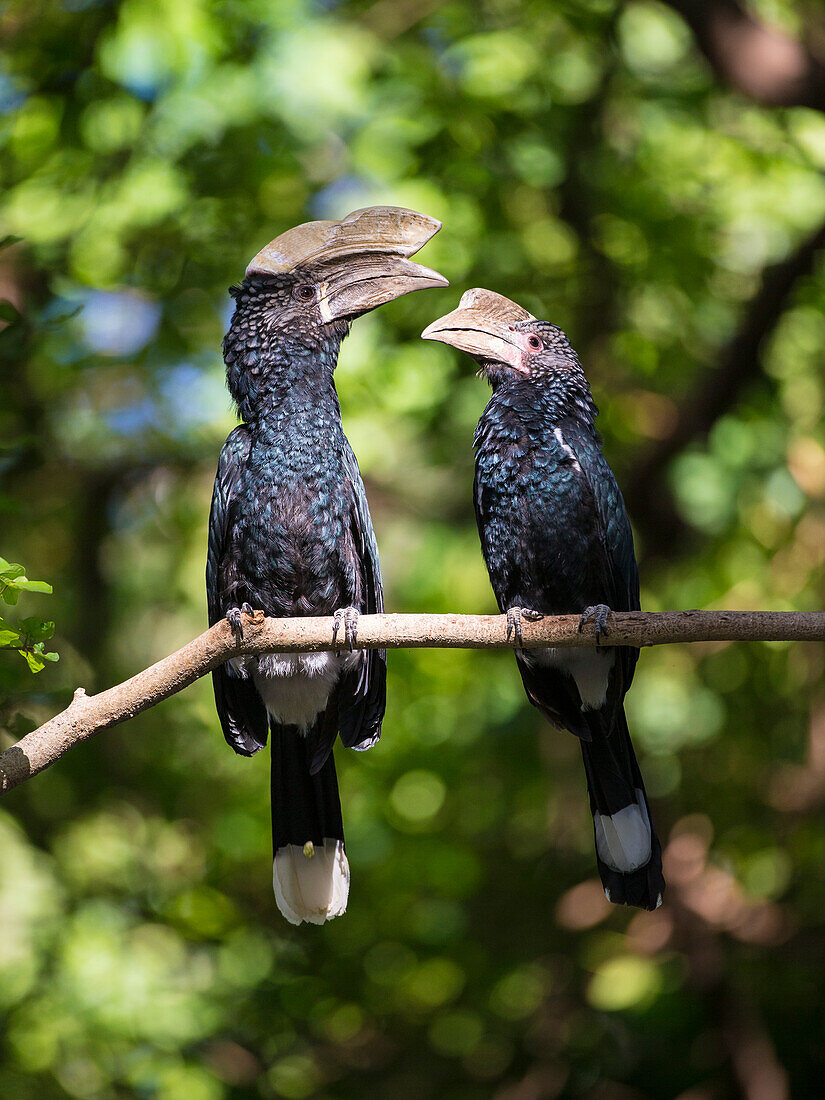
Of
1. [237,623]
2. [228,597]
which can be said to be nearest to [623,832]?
[237,623]

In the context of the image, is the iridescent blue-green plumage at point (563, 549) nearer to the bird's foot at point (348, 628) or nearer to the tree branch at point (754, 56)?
the bird's foot at point (348, 628)

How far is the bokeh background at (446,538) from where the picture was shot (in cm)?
518

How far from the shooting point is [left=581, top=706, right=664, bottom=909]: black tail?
2.86m

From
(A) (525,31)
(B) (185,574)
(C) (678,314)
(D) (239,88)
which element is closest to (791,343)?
(C) (678,314)

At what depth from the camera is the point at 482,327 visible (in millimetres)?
3301

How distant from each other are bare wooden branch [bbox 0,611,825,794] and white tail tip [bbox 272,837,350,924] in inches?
31.7

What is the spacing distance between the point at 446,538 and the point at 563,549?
311 cm

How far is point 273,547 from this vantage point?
309cm

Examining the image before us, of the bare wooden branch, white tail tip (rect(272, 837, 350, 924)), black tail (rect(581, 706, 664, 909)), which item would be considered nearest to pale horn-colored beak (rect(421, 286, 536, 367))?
the bare wooden branch

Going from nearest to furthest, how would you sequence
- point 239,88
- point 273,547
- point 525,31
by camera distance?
point 273,547 → point 239,88 → point 525,31

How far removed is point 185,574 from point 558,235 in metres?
2.91

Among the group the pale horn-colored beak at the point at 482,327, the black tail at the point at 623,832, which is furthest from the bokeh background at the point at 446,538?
the black tail at the point at 623,832

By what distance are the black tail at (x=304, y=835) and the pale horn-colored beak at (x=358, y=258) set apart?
1299 millimetres

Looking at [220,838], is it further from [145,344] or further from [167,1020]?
[145,344]
